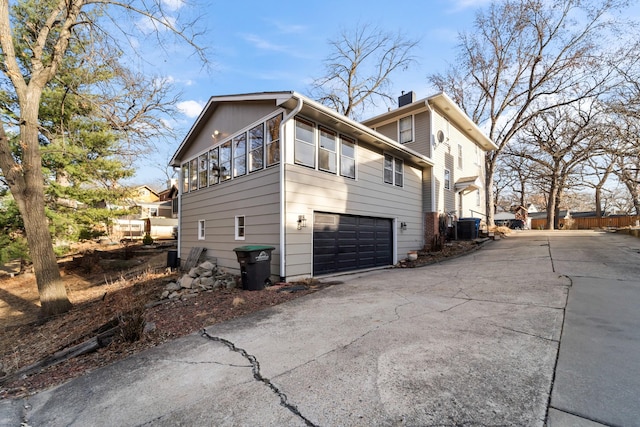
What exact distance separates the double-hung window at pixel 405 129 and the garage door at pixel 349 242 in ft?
17.3

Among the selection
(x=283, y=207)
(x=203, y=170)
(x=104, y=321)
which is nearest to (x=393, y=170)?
(x=283, y=207)

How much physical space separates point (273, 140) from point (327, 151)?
164cm

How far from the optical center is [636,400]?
7.22 feet

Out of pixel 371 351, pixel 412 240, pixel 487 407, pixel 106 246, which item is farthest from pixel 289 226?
pixel 106 246

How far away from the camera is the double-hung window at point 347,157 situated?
8859 mm

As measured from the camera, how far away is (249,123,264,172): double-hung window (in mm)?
8119

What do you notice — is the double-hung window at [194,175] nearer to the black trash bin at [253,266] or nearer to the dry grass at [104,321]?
the dry grass at [104,321]

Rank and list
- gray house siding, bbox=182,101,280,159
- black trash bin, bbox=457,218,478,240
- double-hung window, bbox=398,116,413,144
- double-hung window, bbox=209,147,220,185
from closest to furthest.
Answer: gray house siding, bbox=182,101,280,159 < double-hung window, bbox=209,147,220,185 < double-hung window, bbox=398,116,413,144 < black trash bin, bbox=457,218,478,240

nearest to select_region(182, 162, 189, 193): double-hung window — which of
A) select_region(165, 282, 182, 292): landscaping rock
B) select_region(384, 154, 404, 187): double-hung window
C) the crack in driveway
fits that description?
select_region(165, 282, 182, 292): landscaping rock

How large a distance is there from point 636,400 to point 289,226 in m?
Result: 6.04

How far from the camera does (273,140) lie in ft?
25.1

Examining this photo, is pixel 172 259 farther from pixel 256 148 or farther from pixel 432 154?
pixel 432 154

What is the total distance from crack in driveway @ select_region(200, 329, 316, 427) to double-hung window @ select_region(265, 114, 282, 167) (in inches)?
180

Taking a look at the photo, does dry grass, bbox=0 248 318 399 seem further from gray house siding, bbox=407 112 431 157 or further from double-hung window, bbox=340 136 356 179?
gray house siding, bbox=407 112 431 157
